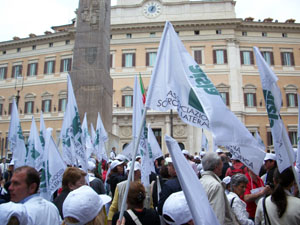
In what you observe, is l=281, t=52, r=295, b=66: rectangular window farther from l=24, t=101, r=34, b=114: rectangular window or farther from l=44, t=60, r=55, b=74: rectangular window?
l=24, t=101, r=34, b=114: rectangular window

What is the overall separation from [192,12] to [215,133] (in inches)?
1118

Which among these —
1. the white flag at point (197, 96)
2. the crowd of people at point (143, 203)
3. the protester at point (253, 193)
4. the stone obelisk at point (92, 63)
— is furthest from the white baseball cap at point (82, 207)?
the stone obelisk at point (92, 63)

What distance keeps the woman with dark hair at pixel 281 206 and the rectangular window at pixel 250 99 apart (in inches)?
984

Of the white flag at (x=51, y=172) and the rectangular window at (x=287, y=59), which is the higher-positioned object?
the rectangular window at (x=287, y=59)

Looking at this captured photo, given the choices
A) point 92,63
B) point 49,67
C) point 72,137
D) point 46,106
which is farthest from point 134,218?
point 49,67

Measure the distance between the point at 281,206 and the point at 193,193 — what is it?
0.88m

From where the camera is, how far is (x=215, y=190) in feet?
7.84

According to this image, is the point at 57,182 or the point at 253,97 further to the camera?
the point at 253,97

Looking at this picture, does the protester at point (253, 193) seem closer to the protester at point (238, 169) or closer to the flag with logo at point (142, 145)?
the protester at point (238, 169)

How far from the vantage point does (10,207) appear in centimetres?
149

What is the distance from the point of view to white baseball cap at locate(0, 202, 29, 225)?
1.45 metres

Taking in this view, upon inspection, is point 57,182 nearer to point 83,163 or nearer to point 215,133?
point 83,163

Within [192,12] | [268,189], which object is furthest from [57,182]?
[192,12]

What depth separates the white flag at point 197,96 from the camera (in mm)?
2400
